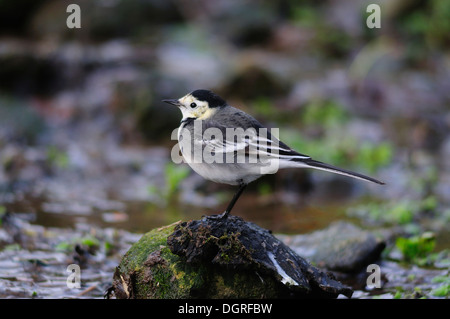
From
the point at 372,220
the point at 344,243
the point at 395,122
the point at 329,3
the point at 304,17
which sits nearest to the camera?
the point at 344,243

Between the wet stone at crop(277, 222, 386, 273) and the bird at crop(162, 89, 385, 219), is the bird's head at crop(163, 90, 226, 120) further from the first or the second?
the wet stone at crop(277, 222, 386, 273)

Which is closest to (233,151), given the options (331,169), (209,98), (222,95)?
(209,98)

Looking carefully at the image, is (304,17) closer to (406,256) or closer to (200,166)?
(406,256)

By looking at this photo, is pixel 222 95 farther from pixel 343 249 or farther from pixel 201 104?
pixel 201 104

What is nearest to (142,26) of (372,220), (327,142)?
(327,142)

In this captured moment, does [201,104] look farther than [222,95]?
No
